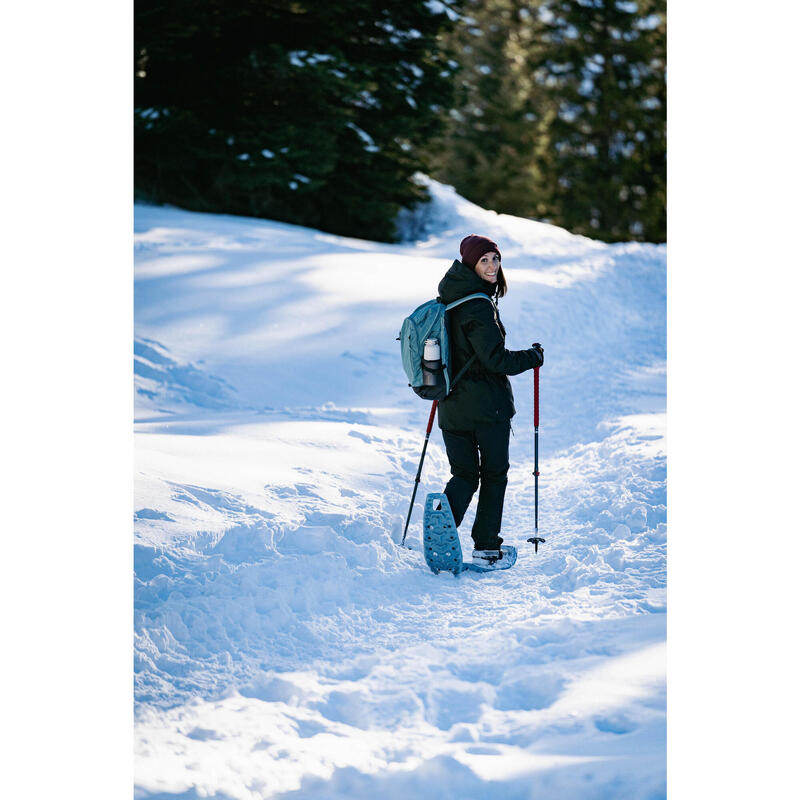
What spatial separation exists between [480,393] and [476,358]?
8.1 inches

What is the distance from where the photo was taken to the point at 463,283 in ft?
15.0

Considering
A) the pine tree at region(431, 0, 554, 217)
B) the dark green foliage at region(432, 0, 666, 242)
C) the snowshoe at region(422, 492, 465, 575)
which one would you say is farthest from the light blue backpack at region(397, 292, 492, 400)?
the pine tree at region(431, 0, 554, 217)

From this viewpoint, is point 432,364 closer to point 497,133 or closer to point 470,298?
point 470,298

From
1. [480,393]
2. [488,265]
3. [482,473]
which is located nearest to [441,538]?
[482,473]

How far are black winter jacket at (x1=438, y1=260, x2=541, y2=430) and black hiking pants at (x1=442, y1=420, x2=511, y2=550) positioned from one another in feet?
0.29

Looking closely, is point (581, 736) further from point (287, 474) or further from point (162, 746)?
point (287, 474)

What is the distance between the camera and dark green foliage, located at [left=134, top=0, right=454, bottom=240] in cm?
1451

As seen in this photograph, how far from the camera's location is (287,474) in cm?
582

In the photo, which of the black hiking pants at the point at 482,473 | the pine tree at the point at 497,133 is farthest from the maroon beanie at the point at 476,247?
the pine tree at the point at 497,133
